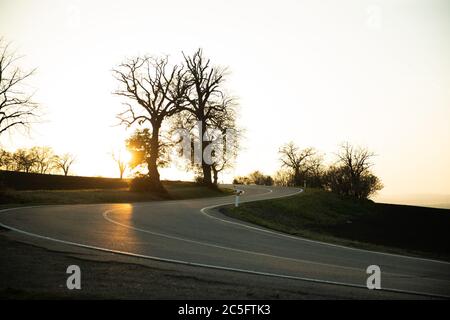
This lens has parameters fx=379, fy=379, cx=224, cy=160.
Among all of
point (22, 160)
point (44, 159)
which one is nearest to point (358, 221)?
point (22, 160)

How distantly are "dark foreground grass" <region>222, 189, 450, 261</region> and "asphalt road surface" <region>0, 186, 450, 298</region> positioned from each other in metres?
3.47

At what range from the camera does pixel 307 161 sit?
9662cm

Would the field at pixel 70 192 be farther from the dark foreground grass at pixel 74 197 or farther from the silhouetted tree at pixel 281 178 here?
the silhouetted tree at pixel 281 178

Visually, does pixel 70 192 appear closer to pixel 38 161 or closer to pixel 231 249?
pixel 231 249

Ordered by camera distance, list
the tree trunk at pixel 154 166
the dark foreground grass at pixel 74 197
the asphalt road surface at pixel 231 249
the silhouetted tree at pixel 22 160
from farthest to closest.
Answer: the silhouetted tree at pixel 22 160 → the tree trunk at pixel 154 166 → the dark foreground grass at pixel 74 197 → the asphalt road surface at pixel 231 249

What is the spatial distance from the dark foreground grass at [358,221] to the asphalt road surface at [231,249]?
3.47 m

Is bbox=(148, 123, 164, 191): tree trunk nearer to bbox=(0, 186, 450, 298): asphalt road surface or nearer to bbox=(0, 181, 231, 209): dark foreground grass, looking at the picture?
bbox=(0, 181, 231, 209): dark foreground grass

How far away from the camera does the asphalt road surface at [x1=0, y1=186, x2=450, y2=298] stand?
27.2ft

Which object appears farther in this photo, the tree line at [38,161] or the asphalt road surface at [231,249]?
the tree line at [38,161]

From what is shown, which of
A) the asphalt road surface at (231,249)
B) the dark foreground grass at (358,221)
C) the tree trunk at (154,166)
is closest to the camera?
the asphalt road surface at (231,249)

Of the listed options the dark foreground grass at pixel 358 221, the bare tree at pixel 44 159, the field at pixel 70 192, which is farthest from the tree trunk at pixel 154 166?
the bare tree at pixel 44 159

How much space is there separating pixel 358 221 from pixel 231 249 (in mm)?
25715

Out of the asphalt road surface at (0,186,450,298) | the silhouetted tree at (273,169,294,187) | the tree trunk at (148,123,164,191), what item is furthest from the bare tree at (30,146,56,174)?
the asphalt road surface at (0,186,450,298)

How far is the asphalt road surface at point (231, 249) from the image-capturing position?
27.2 ft
